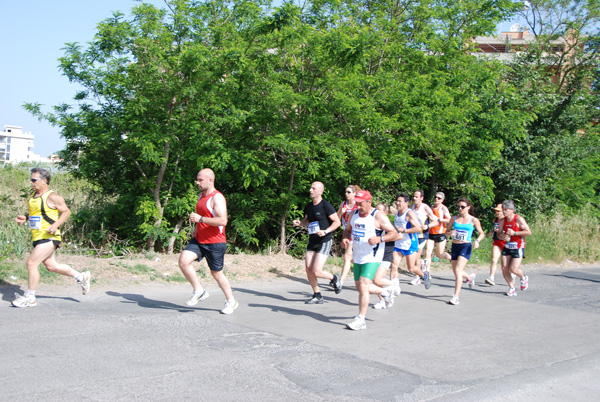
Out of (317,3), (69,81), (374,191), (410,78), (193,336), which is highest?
(317,3)

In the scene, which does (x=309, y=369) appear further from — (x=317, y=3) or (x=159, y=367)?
(x=317, y=3)

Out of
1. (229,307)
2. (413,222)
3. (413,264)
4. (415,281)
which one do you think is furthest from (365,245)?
(415,281)

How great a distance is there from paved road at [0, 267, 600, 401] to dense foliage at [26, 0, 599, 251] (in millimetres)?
3785

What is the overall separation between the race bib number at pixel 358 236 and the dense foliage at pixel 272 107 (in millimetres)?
5053

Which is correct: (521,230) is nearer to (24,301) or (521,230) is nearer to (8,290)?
(24,301)

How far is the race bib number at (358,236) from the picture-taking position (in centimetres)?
729

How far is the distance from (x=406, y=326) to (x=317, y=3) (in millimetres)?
8990

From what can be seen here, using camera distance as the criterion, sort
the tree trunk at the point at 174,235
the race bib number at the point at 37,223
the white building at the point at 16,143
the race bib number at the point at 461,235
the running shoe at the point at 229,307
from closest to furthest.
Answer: the race bib number at the point at 37,223 < the running shoe at the point at 229,307 < the race bib number at the point at 461,235 < the tree trunk at the point at 174,235 < the white building at the point at 16,143

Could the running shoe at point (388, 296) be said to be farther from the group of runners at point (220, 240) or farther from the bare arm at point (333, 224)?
the bare arm at point (333, 224)

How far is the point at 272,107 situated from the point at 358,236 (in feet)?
18.8

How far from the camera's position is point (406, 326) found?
762cm

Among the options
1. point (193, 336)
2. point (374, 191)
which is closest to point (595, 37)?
point (374, 191)

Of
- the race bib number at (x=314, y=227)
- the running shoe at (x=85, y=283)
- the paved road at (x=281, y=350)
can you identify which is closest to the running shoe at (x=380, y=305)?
the paved road at (x=281, y=350)

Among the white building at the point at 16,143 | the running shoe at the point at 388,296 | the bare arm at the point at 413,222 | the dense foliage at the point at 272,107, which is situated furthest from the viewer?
the white building at the point at 16,143
